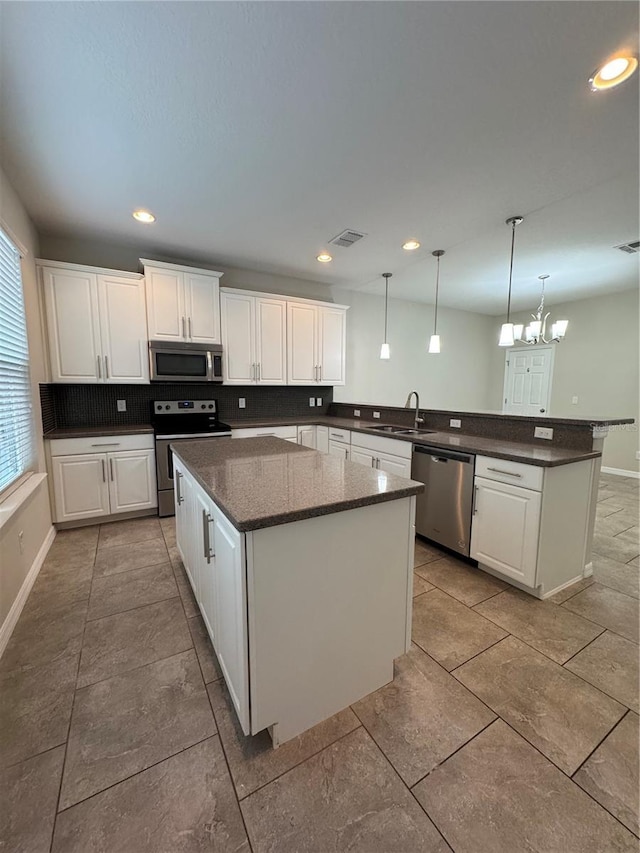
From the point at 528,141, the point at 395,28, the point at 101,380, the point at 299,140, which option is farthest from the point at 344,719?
the point at 101,380

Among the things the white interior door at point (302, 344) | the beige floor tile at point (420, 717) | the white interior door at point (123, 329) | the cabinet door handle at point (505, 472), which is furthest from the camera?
the white interior door at point (302, 344)

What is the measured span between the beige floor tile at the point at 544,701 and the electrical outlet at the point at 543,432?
4.73ft

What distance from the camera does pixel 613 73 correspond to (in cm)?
154

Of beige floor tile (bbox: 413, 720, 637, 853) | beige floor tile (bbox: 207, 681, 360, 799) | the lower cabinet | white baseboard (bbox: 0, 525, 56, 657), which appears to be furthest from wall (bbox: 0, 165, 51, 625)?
the lower cabinet

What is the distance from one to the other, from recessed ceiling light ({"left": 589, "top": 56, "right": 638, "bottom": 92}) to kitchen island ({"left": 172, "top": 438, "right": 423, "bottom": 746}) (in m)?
2.05

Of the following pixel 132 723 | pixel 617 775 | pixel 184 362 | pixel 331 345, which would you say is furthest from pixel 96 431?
pixel 617 775

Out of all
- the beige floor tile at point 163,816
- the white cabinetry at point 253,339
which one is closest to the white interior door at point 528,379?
the white cabinetry at point 253,339

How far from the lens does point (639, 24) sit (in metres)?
1.32

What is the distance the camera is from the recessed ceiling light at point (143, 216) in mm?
2816

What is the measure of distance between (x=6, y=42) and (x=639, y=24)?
2542 mm

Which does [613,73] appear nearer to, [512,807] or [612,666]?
[612,666]

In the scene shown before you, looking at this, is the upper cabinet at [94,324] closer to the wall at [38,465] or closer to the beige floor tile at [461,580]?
the wall at [38,465]

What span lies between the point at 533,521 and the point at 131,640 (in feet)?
7.95

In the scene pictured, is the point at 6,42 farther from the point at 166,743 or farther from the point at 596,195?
the point at 596,195
